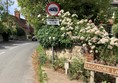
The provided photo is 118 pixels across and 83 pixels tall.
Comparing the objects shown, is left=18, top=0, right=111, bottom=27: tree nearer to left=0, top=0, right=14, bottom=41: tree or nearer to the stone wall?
the stone wall

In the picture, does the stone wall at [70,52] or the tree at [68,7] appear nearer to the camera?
the stone wall at [70,52]

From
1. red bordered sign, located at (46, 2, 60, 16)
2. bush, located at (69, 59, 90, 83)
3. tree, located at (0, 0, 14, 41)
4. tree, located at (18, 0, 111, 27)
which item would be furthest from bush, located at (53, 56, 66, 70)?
tree, located at (0, 0, 14, 41)

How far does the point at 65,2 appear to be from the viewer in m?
18.5


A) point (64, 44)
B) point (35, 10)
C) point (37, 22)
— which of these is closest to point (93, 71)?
point (64, 44)

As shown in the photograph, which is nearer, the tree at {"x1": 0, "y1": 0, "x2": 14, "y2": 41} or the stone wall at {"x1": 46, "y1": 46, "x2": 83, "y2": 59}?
the stone wall at {"x1": 46, "y1": 46, "x2": 83, "y2": 59}

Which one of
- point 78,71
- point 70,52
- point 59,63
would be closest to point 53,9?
point 70,52

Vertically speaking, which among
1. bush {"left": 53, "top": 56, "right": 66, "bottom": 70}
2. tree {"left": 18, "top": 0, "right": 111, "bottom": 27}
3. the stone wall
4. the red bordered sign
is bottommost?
bush {"left": 53, "top": 56, "right": 66, "bottom": 70}

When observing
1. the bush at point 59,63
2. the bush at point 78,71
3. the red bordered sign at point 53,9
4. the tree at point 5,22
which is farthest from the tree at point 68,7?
the tree at point 5,22

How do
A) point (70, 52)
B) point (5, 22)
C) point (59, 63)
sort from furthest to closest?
point (5, 22) < point (70, 52) < point (59, 63)

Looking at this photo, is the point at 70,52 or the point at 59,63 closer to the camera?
the point at 59,63

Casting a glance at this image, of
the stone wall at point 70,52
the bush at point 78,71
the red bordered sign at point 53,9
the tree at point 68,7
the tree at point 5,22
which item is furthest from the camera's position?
the tree at point 5,22

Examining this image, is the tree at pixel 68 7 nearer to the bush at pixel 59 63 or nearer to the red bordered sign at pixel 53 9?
the red bordered sign at pixel 53 9

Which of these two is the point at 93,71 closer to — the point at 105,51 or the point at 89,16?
the point at 105,51

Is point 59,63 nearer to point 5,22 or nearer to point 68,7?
point 68,7
